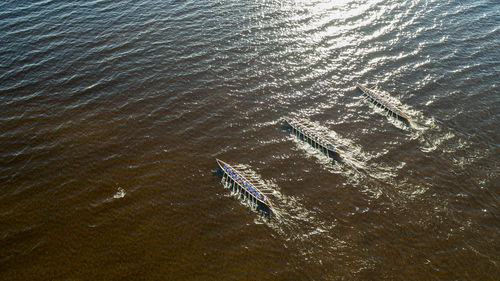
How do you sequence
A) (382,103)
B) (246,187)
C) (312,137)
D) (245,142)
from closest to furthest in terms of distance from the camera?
(246,187), (312,137), (245,142), (382,103)

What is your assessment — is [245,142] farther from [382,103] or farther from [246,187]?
[382,103]

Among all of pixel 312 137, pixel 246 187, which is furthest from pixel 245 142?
pixel 312 137

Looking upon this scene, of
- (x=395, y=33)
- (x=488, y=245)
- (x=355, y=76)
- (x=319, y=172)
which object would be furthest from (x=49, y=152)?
(x=395, y=33)

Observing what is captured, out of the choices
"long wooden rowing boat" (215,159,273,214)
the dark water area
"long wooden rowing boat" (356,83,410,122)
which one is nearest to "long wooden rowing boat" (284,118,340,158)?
the dark water area

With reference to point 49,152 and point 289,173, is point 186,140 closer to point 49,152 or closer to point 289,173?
point 289,173

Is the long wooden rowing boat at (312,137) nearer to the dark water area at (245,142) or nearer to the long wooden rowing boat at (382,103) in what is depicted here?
the dark water area at (245,142)
